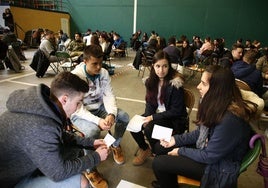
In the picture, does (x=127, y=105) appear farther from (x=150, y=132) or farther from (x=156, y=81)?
(x=150, y=132)

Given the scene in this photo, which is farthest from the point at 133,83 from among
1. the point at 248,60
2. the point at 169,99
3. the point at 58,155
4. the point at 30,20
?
the point at 30,20

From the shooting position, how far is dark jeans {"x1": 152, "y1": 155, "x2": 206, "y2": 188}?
1423mm

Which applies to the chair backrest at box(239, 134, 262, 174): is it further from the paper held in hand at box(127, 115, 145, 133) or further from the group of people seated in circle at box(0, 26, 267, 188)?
the paper held in hand at box(127, 115, 145, 133)

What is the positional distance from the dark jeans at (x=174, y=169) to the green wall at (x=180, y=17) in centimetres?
1263

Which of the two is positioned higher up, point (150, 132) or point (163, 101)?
point (163, 101)

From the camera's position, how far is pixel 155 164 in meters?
1.54

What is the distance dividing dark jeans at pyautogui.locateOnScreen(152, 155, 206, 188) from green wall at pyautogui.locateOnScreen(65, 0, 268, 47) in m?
12.6

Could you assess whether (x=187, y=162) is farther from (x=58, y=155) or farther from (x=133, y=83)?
(x=133, y=83)

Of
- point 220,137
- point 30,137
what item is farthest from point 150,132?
point 30,137

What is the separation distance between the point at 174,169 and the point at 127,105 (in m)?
2.63

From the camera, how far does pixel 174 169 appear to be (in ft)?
4.80

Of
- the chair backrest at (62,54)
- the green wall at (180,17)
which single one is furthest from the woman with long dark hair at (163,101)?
the green wall at (180,17)

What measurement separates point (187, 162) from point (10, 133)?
114 cm

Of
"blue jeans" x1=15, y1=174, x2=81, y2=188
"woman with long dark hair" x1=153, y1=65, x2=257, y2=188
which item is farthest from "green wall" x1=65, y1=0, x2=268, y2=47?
"blue jeans" x1=15, y1=174, x2=81, y2=188
